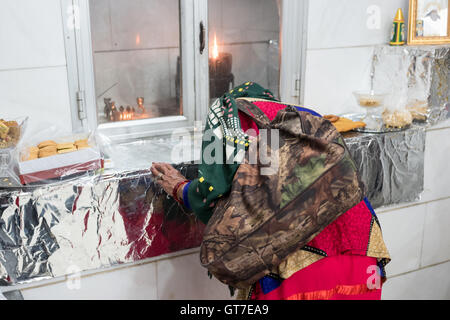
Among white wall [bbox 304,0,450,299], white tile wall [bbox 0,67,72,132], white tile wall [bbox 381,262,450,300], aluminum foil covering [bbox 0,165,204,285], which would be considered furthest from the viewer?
white tile wall [bbox 381,262,450,300]

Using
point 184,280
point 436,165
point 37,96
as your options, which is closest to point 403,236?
point 436,165

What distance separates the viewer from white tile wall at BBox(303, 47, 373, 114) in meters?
1.74

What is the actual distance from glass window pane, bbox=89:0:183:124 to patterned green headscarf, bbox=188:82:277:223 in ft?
1.77

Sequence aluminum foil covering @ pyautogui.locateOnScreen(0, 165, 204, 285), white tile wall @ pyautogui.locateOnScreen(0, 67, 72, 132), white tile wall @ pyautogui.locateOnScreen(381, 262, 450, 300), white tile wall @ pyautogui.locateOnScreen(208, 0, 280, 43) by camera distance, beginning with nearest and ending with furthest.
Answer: aluminum foil covering @ pyautogui.locateOnScreen(0, 165, 204, 285), white tile wall @ pyautogui.locateOnScreen(0, 67, 72, 132), white tile wall @ pyautogui.locateOnScreen(208, 0, 280, 43), white tile wall @ pyautogui.locateOnScreen(381, 262, 450, 300)

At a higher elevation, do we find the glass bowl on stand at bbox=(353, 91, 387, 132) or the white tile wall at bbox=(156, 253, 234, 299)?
the glass bowl on stand at bbox=(353, 91, 387, 132)

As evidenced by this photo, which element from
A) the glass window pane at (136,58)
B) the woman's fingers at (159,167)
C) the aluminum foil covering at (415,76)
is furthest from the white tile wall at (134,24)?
the aluminum foil covering at (415,76)

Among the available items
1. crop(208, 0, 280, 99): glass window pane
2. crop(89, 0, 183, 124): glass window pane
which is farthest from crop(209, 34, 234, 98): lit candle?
crop(89, 0, 183, 124): glass window pane

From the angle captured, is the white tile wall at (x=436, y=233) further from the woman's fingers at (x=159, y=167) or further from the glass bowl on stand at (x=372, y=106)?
the woman's fingers at (x=159, y=167)

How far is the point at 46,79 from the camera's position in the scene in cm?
137

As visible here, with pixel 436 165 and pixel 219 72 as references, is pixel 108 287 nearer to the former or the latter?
pixel 219 72

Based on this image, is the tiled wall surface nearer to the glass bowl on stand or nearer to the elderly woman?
the glass bowl on stand

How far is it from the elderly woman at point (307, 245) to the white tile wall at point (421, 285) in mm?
840
